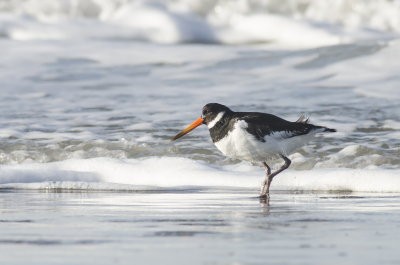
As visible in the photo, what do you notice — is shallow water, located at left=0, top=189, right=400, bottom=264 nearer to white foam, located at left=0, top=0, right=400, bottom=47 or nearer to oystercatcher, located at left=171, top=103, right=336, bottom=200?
oystercatcher, located at left=171, top=103, right=336, bottom=200

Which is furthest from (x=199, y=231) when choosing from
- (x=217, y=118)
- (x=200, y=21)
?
(x=200, y=21)

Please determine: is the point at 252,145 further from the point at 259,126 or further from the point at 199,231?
the point at 199,231

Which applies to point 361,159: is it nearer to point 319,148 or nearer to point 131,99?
point 319,148

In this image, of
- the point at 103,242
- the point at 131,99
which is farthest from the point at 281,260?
the point at 131,99

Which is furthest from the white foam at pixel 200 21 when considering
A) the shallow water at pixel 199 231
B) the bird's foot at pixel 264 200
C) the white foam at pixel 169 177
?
the shallow water at pixel 199 231

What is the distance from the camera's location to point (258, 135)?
16.3 ft

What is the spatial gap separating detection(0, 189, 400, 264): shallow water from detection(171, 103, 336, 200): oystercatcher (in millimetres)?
944

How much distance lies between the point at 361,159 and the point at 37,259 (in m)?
5.02

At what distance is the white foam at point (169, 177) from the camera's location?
16.3 ft

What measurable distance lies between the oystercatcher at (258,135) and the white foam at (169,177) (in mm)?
307

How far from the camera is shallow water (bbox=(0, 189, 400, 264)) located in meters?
1.89

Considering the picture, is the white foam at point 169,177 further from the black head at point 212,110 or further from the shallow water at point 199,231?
the shallow water at point 199,231

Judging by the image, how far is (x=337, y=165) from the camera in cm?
614

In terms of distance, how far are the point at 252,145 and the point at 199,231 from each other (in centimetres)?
258
